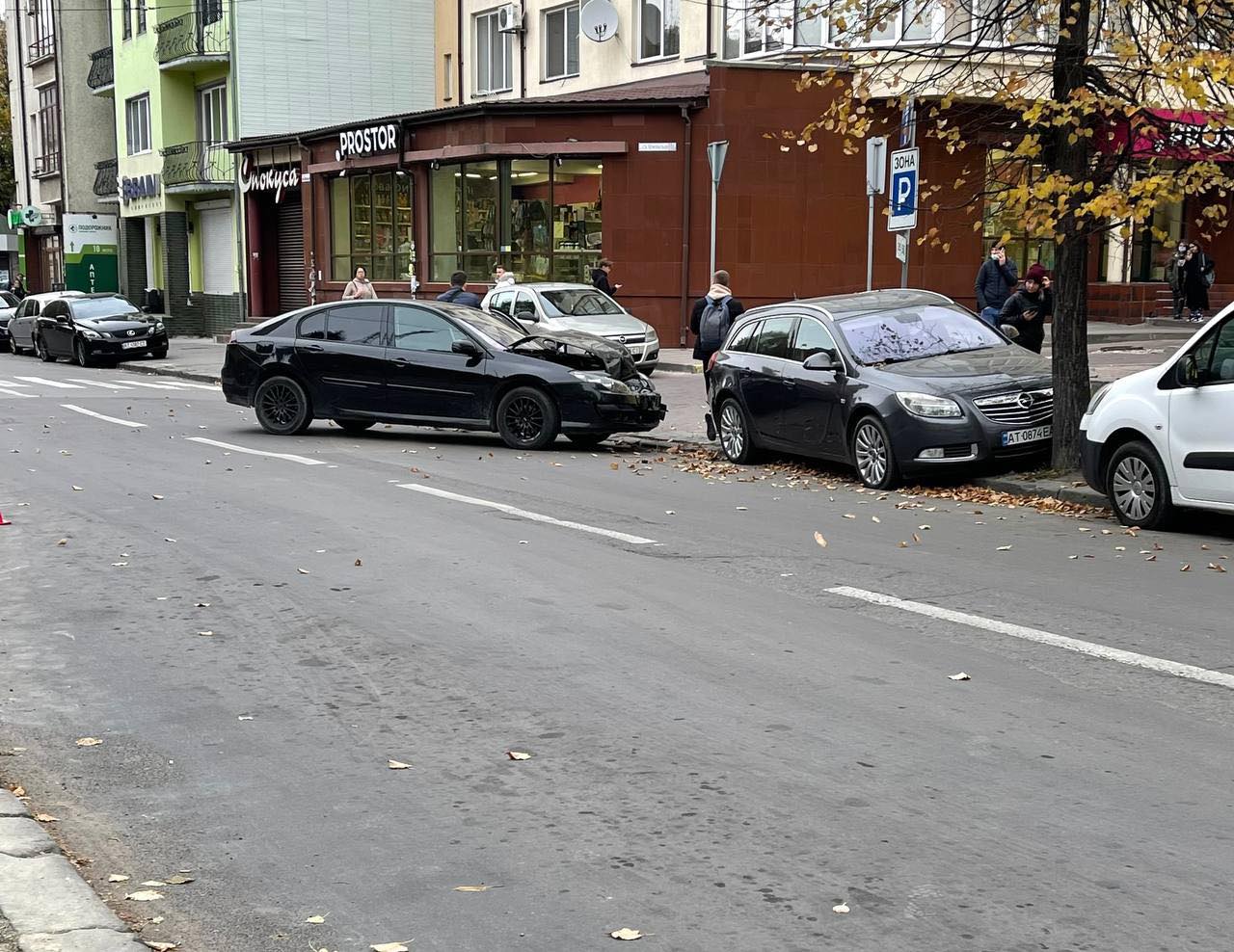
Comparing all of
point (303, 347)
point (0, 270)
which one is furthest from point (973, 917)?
point (0, 270)

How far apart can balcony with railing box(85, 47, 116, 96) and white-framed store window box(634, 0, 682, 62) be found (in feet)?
81.2

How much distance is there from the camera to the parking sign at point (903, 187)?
1540cm

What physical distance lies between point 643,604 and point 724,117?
23.0 m

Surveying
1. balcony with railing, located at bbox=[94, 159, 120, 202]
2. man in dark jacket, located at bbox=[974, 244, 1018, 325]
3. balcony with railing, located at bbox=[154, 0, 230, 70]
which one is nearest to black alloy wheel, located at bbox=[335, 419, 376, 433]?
man in dark jacket, located at bbox=[974, 244, 1018, 325]

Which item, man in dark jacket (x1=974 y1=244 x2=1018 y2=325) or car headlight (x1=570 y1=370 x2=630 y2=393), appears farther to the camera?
man in dark jacket (x1=974 y1=244 x2=1018 y2=325)

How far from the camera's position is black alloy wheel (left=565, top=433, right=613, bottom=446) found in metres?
→ 16.2

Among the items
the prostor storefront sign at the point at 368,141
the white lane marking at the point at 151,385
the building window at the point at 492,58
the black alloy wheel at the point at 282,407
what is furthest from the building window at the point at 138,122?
the black alloy wheel at the point at 282,407

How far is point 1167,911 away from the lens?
153 inches

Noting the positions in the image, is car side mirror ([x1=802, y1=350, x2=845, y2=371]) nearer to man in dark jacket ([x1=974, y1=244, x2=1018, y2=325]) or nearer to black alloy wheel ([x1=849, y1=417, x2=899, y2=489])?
black alloy wheel ([x1=849, y1=417, x2=899, y2=489])

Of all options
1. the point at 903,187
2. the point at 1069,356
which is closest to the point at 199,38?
the point at 903,187

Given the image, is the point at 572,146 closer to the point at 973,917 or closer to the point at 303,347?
the point at 303,347

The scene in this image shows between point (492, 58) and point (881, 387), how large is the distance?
28159 millimetres

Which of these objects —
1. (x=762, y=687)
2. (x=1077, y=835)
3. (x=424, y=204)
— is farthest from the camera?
(x=424, y=204)

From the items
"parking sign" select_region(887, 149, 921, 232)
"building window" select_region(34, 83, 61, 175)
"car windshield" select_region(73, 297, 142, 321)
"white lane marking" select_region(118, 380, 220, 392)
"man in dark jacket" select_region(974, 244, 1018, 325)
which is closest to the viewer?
"parking sign" select_region(887, 149, 921, 232)
